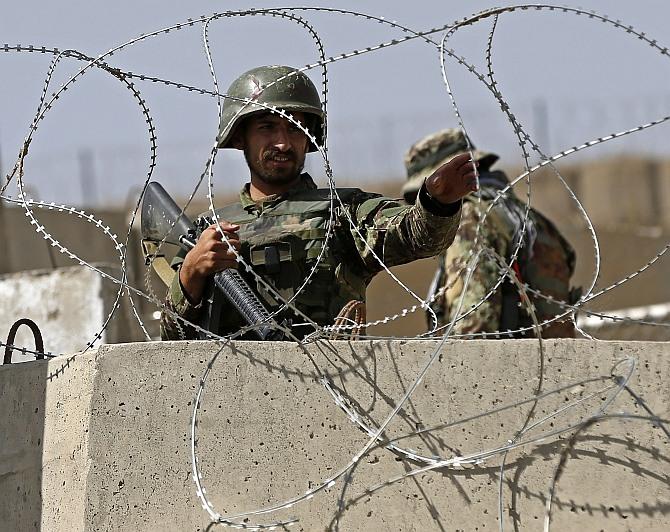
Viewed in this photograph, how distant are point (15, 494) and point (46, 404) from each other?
260mm

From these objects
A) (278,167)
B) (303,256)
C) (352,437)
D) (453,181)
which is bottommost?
(352,437)

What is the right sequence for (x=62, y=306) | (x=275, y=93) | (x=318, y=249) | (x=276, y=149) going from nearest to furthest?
1. (x=318, y=249)
2. (x=276, y=149)
3. (x=275, y=93)
4. (x=62, y=306)

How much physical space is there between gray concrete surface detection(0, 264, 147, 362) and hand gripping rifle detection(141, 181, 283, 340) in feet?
6.95

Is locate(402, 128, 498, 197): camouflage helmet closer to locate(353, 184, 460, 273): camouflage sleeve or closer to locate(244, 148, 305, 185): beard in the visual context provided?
locate(244, 148, 305, 185): beard

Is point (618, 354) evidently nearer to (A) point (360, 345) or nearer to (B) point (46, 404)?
(A) point (360, 345)

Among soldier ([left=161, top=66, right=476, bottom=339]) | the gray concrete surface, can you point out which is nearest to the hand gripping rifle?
soldier ([left=161, top=66, right=476, bottom=339])

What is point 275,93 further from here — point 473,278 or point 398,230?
point 473,278

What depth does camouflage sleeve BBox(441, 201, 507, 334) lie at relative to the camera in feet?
17.5

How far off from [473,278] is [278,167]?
1.35 meters

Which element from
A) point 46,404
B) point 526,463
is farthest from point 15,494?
point 526,463

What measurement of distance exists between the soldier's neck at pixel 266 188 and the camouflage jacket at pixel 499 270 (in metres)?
1.13

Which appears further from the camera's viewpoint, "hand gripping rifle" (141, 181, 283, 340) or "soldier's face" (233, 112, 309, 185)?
"soldier's face" (233, 112, 309, 185)

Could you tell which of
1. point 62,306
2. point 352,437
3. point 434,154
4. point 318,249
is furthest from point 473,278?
point 62,306

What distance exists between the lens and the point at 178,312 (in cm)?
415
